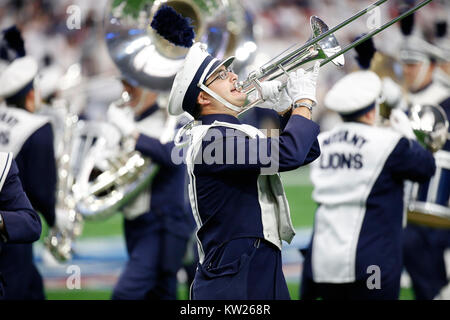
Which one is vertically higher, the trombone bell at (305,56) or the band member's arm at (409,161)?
the trombone bell at (305,56)

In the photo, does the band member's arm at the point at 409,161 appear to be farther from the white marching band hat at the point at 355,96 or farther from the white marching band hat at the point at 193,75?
the white marching band hat at the point at 193,75

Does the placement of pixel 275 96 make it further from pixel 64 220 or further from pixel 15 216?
pixel 64 220

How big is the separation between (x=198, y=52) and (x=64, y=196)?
272 centimetres

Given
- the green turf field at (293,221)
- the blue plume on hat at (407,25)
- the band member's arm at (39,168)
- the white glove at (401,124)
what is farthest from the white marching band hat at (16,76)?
the blue plume on hat at (407,25)

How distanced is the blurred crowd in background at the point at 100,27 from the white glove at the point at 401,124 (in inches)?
288

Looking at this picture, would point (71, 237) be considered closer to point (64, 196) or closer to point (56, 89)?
point (64, 196)

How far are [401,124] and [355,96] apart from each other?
0.37 metres

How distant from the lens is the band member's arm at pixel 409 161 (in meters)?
4.46

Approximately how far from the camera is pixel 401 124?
15.8 ft

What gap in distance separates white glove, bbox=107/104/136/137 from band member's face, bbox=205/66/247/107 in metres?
2.10

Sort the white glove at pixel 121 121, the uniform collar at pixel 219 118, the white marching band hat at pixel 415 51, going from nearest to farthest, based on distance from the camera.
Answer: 1. the uniform collar at pixel 219 118
2. the white glove at pixel 121 121
3. the white marching band hat at pixel 415 51

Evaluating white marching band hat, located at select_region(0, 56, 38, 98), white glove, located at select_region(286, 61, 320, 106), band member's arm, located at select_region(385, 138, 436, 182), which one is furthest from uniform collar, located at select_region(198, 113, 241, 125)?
white marching band hat, located at select_region(0, 56, 38, 98)

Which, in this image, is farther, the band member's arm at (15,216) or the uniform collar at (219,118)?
the uniform collar at (219,118)

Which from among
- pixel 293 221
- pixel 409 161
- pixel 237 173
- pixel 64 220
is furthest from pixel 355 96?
pixel 293 221
